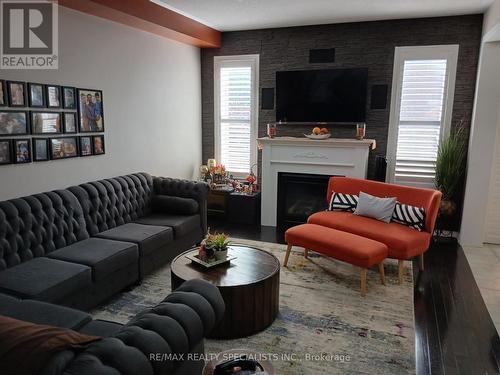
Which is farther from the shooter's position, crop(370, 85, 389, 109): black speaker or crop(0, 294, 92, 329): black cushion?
crop(370, 85, 389, 109): black speaker

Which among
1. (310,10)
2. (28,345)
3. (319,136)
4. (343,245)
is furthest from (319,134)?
(28,345)

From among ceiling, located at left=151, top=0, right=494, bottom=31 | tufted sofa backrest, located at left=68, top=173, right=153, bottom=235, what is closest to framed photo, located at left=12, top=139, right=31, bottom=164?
tufted sofa backrest, located at left=68, top=173, right=153, bottom=235

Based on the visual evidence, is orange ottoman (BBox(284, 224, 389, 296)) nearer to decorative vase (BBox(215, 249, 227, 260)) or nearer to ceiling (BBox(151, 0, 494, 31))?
Answer: decorative vase (BBox(215, 249, 227, 260))

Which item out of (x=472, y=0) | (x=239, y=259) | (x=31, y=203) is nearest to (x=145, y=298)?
(x=239, y=259)

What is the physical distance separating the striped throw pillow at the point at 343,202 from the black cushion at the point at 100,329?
305 cm

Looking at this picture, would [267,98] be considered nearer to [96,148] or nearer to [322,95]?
[322,95]

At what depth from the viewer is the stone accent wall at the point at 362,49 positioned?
478 centimetres

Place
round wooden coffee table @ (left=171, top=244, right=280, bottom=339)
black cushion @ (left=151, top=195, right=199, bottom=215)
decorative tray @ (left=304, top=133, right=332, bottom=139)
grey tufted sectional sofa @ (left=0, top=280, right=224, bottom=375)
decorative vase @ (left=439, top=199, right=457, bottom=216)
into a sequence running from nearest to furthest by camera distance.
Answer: grey tufted sectional sofa @ (left=0, top=280, right=224, bottom=375)
round wooden coffee table @ (left=171, top=244, right=280, bottom=339)
black cushion @ (left=151, top=195, right=199, bottom=215)
decorative vase @ (left=439, top=199, right=457, bottom=216)
decorative tray @ (left=304, top=133, right=332, bottom=139)

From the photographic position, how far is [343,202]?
14.9ft

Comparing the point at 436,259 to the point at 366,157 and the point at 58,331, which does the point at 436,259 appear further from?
the point at 58,331

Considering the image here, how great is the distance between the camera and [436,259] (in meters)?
4.41

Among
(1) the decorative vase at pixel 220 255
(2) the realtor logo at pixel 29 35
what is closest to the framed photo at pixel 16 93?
(2) the realtor logo at pixel 29 35

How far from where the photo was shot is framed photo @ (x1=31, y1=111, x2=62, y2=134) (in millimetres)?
3438

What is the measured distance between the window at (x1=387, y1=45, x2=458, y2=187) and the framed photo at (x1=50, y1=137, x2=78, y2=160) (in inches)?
153
